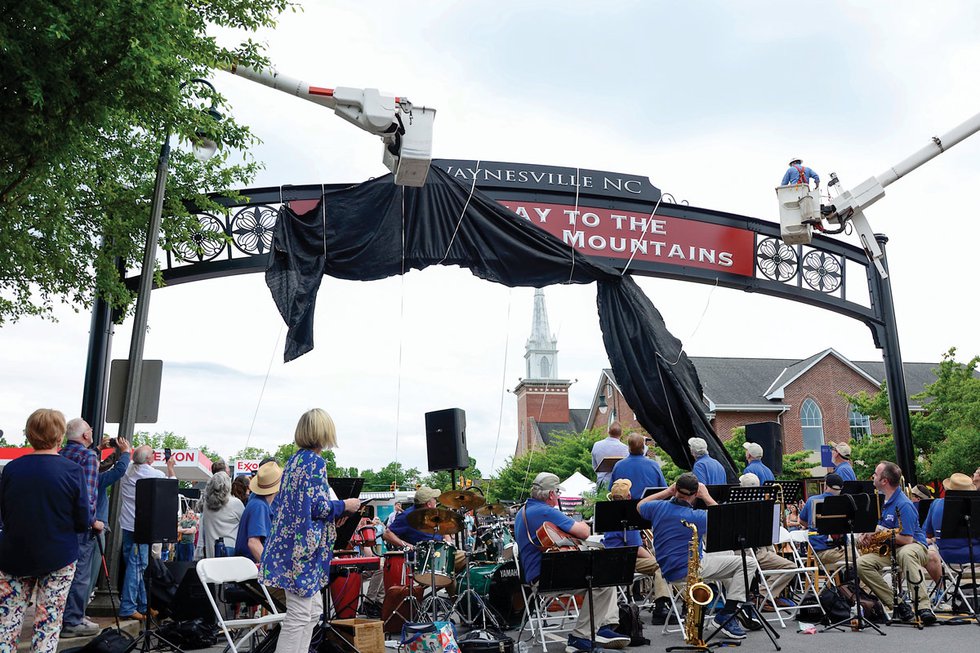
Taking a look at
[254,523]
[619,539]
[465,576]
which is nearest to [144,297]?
[254,523]

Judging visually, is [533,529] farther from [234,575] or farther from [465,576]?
[234,575]

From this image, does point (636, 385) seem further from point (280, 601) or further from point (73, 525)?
point (73, 525)

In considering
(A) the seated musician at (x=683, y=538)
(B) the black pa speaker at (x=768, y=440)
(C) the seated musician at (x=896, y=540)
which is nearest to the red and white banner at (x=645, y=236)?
(B) the black pa speaker at (x=768, y=440)

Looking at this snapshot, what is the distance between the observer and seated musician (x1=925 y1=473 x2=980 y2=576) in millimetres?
10242

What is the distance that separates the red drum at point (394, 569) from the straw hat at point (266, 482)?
2.56 meters

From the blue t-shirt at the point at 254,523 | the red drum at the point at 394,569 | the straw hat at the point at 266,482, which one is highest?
the straw hat at the point at 266,482

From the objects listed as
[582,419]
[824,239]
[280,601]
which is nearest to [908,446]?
[824,239]

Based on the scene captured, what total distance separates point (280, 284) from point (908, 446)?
492 inches

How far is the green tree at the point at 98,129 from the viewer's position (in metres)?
7.32

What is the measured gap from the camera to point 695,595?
7.79m

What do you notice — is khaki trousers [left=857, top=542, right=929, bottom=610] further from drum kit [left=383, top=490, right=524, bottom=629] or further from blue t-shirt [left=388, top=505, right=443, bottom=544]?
blue t-shirt [left=388, top=505, right=443, bottom=544]

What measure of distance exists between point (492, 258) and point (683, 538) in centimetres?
555

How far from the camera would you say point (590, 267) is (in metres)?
13.1

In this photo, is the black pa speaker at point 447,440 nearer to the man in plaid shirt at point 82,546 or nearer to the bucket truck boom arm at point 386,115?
the bucket truck boom arm at point 386,115
